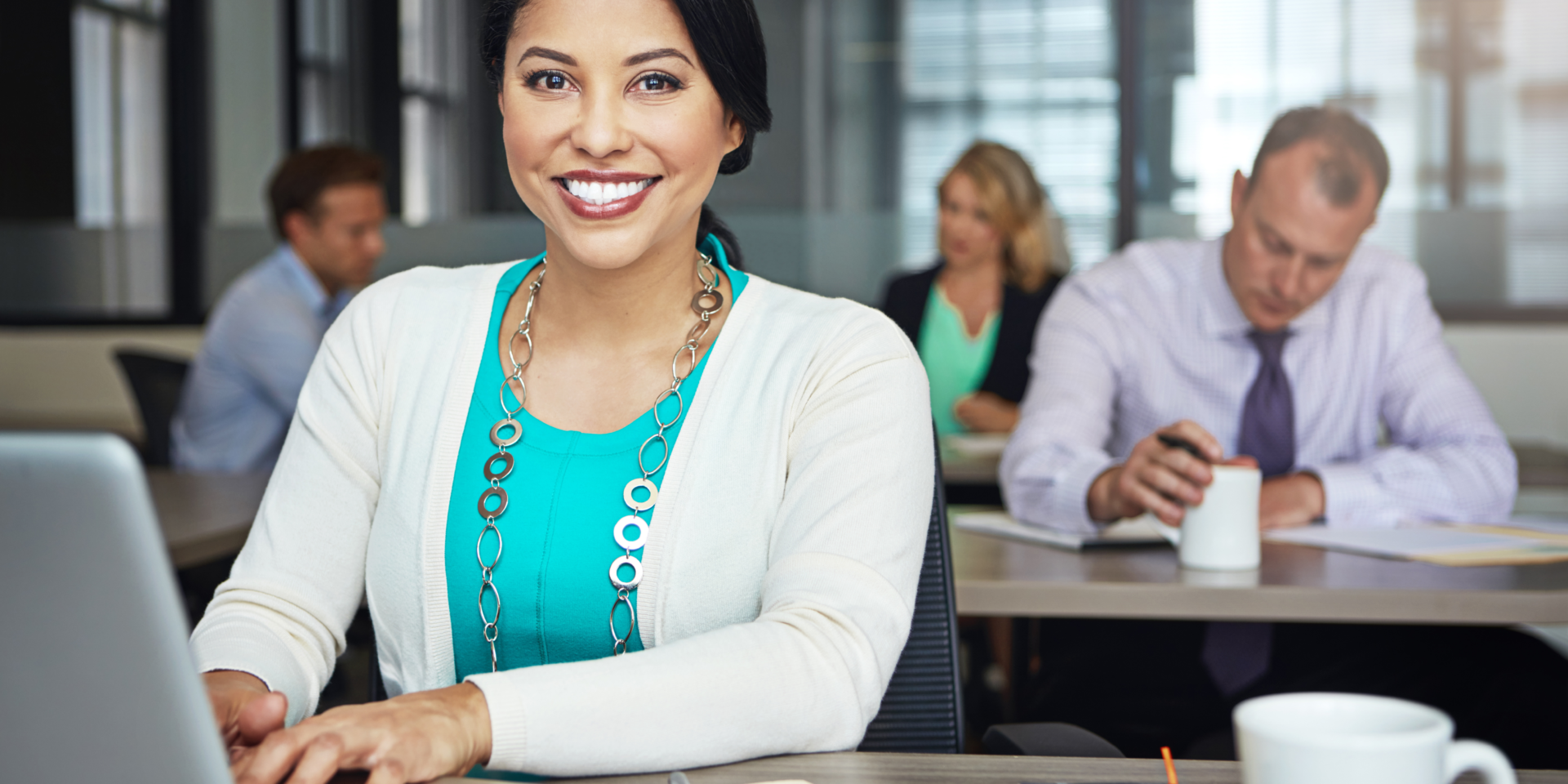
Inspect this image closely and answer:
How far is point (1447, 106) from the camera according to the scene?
4.11 metres

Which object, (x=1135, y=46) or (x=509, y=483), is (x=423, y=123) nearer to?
(x=1135, y=46)

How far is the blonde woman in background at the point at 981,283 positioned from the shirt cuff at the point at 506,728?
2.83 metres

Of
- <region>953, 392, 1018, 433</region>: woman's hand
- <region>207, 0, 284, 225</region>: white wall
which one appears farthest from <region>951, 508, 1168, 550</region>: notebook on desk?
<region>207, 0, 284, 225</region>: white wall

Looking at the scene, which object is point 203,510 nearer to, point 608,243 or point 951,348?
point 608,243

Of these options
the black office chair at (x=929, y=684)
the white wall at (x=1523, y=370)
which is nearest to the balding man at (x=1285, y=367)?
the black office chair at (x=929, y=684)

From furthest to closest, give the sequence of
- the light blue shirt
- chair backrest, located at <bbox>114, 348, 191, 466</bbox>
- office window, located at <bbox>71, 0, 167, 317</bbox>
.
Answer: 1. office window, located at <bbox>71, 0, 167, 317</bbox>
2. the light blue shirt
3. chair backrest, located at <bbox>114, 348, 191, 466</bbox>

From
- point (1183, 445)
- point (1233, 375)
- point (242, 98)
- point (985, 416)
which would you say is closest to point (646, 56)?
point (1183, 445)

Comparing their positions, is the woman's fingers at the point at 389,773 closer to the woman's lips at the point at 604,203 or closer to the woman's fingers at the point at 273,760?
the woman's fingers at the point at 273,760

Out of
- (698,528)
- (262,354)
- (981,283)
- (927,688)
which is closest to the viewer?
(698,528)

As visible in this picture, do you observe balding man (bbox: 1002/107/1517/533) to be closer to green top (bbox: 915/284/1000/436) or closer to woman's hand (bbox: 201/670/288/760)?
woman's hand (bbox: 201/670/288/760)

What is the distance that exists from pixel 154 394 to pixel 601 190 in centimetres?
227

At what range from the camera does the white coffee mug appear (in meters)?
1.51

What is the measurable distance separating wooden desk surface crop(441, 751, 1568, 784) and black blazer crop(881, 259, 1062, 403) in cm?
269

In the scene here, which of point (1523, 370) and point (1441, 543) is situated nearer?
point (1441, 543)
